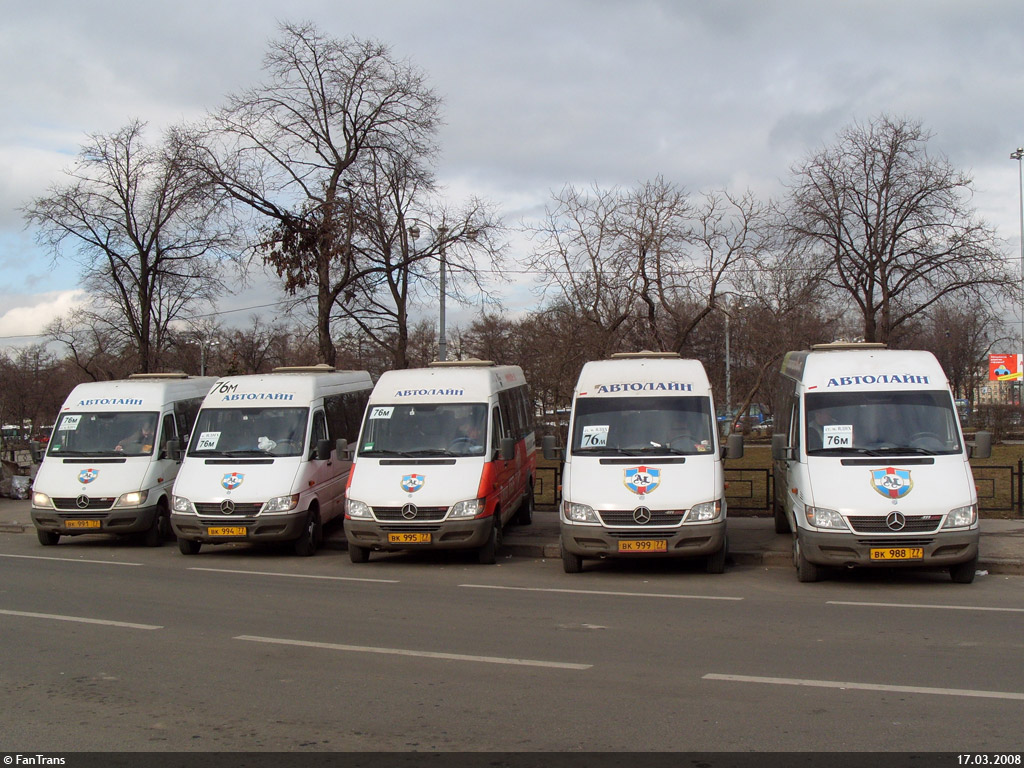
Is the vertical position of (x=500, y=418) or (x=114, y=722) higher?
(x=500, y=418)

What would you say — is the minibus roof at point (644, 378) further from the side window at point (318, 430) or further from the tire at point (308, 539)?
the tire at point (308, 539)

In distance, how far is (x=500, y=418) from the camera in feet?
50.2

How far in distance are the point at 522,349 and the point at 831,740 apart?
1199 inches

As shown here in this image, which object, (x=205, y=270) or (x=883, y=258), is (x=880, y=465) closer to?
(x=883, y=258)

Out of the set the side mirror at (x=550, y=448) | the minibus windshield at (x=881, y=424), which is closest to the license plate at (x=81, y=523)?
the side mirror at (x=550, y=448)

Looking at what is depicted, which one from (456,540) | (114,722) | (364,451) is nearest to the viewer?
(114,722)

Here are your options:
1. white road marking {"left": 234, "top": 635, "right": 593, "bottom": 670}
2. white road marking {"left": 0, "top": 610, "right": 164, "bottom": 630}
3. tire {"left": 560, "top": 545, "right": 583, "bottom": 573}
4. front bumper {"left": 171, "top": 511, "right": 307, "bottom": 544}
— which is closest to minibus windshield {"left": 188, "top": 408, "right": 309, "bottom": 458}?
front bumper {"left": 171, "top": 511, "right": 307, "bottom": 544}

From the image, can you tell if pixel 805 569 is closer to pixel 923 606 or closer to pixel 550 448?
pixel 923 606

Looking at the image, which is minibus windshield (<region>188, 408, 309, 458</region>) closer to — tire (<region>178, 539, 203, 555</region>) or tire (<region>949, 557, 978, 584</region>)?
tire (<region>178, 539, 203, 555</region>)

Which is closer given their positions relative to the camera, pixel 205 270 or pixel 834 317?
pixel 834 317

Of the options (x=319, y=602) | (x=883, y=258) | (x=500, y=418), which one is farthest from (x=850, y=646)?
(x=883, y=258)

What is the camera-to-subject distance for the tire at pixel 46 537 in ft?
54.9

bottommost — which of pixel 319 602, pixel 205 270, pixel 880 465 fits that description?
pixel 319 602

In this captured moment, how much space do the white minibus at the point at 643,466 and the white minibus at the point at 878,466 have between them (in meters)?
1.05
